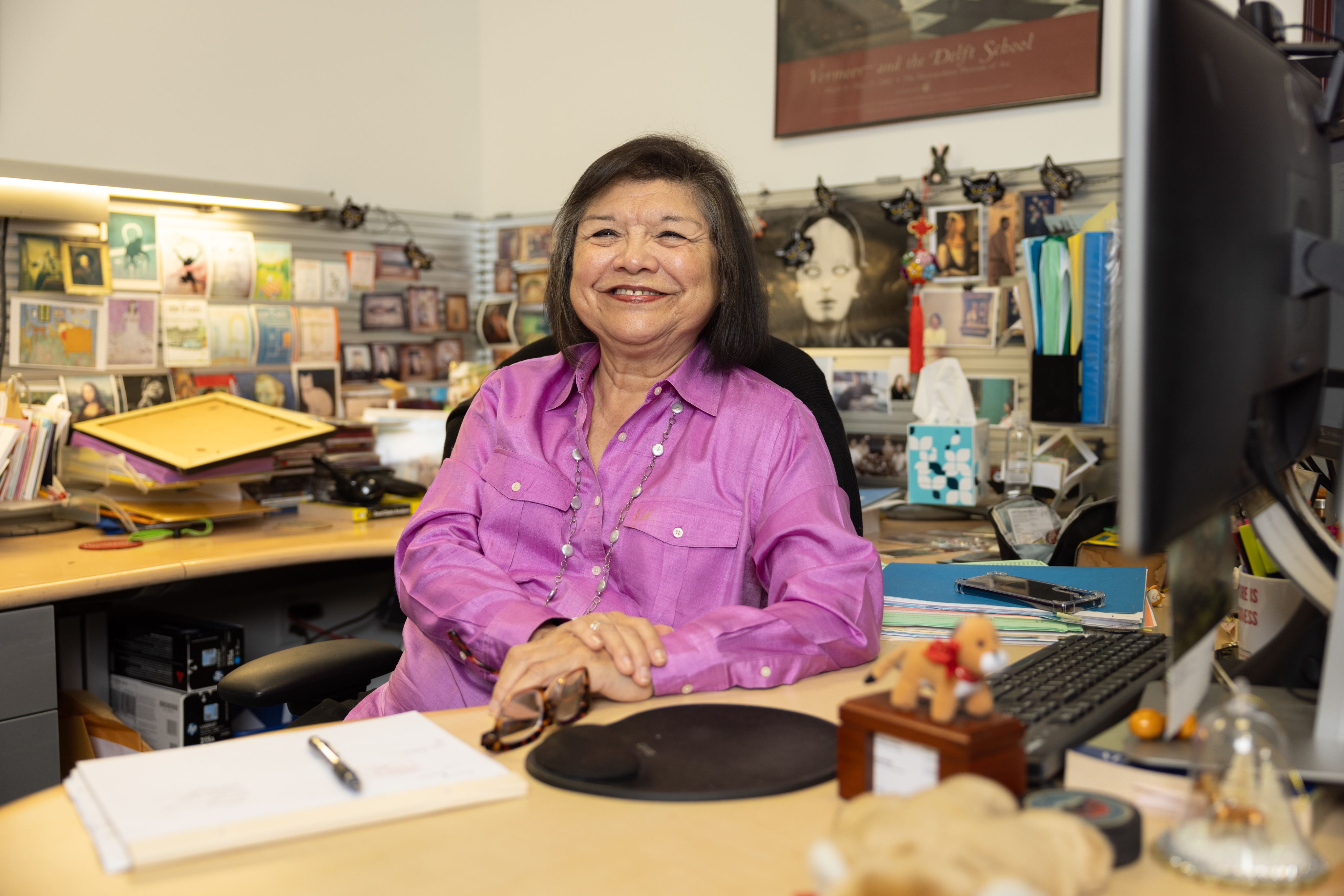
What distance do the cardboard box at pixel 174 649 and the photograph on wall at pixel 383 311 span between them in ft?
3.02

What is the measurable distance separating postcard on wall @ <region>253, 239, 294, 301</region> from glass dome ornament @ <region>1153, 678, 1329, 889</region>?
2383 mm

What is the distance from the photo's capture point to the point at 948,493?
6.82ft

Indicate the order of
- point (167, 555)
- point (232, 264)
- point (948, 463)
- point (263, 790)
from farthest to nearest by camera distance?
1. point (232, 264)
2. point (948, 463)
3. point (167, 555)
4. point (263, 790)

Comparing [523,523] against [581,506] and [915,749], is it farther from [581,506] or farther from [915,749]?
[915,749]

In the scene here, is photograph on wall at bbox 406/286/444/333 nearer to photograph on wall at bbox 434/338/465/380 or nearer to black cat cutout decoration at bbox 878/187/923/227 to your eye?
photograph on wall at bbox 434/338/465/380

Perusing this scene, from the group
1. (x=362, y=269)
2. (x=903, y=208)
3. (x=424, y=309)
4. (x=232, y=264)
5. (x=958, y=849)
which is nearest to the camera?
(x=958, y=849)

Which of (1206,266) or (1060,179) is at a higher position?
(1060,179)

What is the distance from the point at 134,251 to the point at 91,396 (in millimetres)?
330

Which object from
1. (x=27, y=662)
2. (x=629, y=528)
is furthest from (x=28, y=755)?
(x=629, y=528)

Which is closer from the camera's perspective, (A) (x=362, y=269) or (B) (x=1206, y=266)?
(B) (x=1206, y=266)

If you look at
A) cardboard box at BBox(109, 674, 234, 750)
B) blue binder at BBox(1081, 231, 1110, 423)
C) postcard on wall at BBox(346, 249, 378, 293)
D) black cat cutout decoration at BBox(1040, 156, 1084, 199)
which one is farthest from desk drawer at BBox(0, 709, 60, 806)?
black cat cutout decoration at BBox(1040, 156, 1084, 199)

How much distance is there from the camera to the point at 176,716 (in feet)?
6.77

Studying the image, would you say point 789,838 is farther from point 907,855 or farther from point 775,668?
point 775,668

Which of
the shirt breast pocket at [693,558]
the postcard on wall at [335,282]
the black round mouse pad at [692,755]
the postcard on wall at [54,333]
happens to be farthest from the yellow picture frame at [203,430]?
the black round mouse pad at [692,755]
